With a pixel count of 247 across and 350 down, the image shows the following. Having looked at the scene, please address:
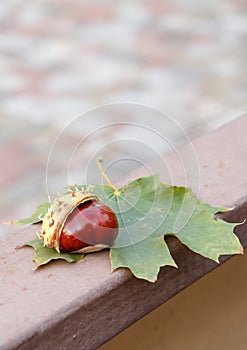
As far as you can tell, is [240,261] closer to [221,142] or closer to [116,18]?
[221,142]

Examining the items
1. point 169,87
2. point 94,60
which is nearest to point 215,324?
point 169,87

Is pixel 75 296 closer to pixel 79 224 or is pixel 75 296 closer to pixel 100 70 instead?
pixel 79 224

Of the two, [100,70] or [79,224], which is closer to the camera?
[79,224]

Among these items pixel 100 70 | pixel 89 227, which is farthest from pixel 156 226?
pixel 100 70

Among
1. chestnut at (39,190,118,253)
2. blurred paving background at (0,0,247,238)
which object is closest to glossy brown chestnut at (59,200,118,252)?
chestnut at (39,190,118,253)

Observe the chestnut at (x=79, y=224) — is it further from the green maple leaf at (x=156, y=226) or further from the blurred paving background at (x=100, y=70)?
the blurred paving background at (x=100, y=70)

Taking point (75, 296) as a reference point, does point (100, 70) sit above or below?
above
